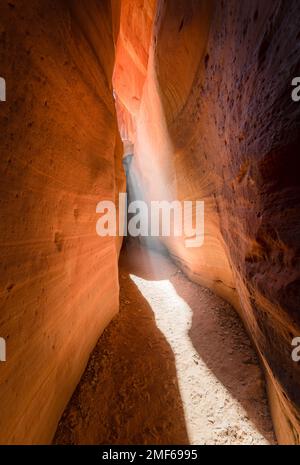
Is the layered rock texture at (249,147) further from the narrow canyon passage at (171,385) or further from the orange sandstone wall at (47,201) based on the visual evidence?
the orange sandstone wall at (47,201)

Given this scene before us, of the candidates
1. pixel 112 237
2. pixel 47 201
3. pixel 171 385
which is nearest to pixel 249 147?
pixel 47 201

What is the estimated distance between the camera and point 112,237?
3.68 metres

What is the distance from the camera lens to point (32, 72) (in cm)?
151

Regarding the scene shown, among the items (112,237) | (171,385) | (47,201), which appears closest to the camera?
(47,201)

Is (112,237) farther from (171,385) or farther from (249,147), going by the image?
(249,147)

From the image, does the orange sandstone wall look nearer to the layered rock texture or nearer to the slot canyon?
the slot canyon

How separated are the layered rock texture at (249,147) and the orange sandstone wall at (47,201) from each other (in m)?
1.66

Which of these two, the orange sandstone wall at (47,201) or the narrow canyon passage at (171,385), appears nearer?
the orange sandstone wall at (47,201)

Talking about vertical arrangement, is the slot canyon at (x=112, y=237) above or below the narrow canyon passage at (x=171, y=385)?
above

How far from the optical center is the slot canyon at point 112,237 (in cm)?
133

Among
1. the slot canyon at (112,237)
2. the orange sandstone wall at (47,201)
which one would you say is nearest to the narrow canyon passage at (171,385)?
the slot canyon at (112,237)

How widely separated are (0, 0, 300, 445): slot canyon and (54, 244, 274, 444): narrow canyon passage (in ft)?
0.06

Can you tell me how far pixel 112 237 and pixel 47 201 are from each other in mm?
1998

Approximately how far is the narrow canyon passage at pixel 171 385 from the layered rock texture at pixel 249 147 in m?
0.39
